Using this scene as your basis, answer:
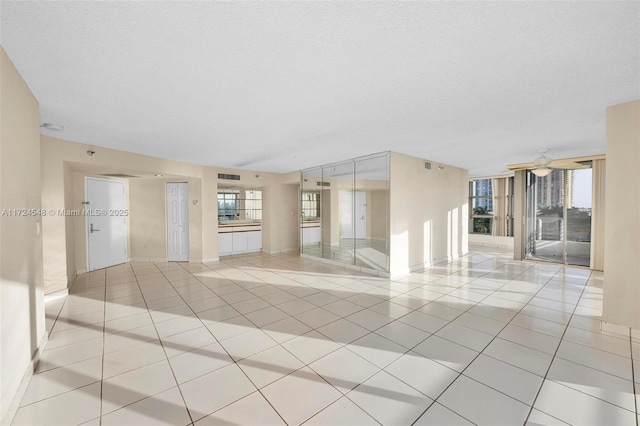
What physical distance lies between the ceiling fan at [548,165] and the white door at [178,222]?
8.36 metres

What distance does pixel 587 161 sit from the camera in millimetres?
5871

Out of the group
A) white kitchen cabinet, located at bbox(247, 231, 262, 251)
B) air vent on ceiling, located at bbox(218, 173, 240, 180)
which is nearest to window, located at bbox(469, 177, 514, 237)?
white kitchen cabinet, located at bbox(247, 231, 262, 251)

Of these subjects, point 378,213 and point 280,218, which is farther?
point 280,218

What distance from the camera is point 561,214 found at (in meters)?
6.47

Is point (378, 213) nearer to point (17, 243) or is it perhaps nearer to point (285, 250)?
point (285, 250)

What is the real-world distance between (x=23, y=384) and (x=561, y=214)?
31.6ft

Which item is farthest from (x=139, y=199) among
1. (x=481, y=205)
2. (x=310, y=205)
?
(x=481, y=205)

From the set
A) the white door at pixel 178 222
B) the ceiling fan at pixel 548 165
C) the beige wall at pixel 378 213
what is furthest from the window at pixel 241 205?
the ceiling fan at pixel 548 165

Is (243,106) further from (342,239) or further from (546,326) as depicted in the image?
(342,239)

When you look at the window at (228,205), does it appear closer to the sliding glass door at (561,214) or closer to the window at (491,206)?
the sliding glass door at (561,214)

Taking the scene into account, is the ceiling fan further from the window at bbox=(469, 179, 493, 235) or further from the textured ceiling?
the window at bbox=(469, 179, 493, 235)

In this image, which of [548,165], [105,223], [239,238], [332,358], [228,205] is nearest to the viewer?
[332,358]

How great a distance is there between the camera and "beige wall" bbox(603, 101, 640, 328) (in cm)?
283

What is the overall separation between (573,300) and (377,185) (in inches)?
151
